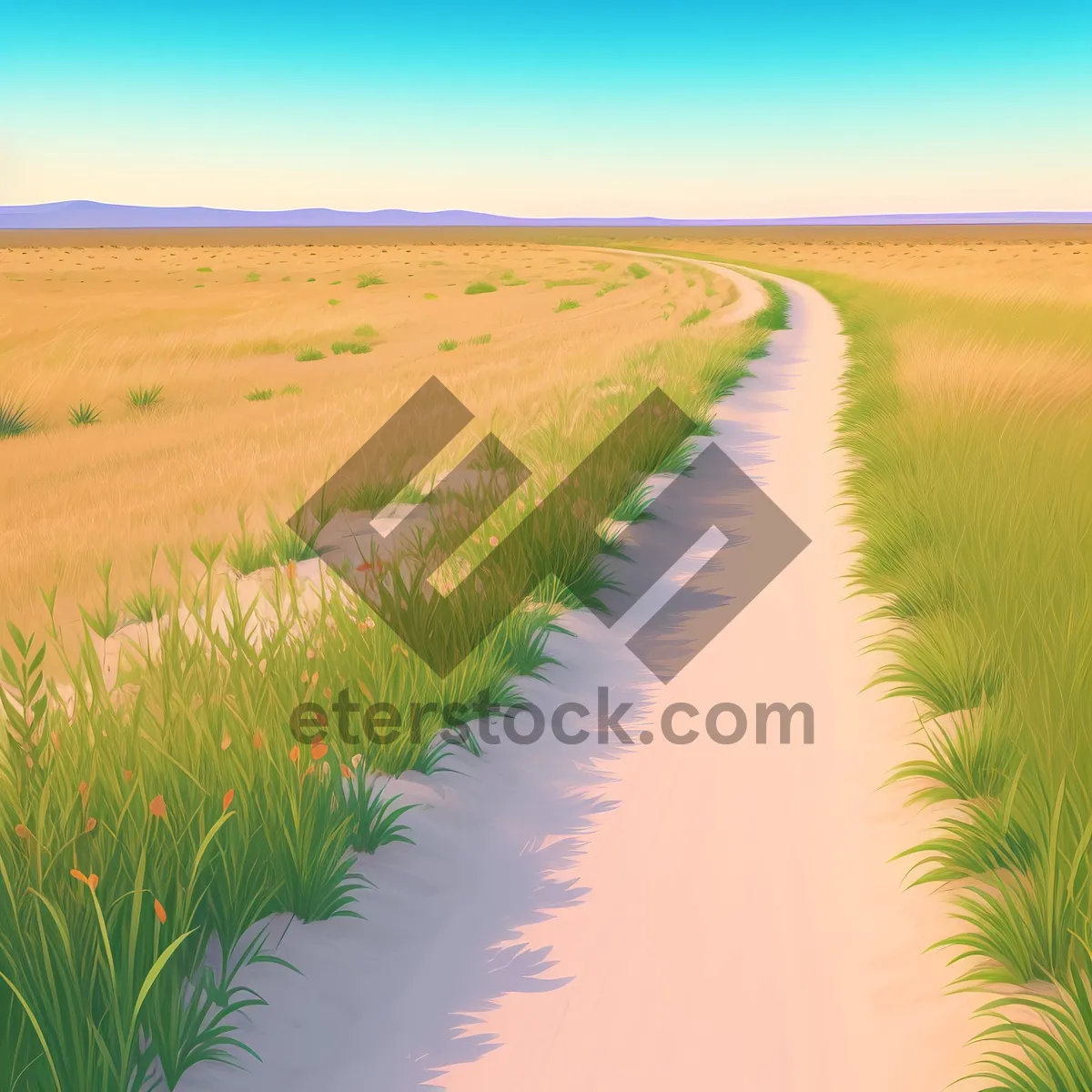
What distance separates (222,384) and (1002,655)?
16.1m

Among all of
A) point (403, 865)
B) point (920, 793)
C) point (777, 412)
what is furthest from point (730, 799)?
point (777, 412)

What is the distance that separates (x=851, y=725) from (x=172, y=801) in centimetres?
295

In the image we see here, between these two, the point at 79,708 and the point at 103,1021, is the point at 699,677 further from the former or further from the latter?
the point at 103,1021

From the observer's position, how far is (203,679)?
3.27 m

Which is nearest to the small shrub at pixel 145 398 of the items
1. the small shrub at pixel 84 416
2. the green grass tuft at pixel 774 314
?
the small shrub at pixel 84 416

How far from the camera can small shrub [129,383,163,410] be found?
1497 cm

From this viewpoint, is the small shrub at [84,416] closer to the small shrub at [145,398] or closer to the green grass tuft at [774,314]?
the small shrub at [145,398]

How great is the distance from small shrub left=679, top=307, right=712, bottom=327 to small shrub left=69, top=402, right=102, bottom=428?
12.8 meters

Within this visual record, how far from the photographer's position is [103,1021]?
2109 millimetres

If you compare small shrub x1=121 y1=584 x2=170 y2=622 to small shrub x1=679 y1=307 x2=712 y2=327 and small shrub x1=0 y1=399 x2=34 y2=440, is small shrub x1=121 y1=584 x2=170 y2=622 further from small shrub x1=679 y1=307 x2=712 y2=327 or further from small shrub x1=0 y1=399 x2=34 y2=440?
small shrub x1=679 y1=307 x2=712 y2=327

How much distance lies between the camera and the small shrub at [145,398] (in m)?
15.0

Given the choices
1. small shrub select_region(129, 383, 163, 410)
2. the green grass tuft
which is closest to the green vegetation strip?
small shrub select_region(129, 383, 163, 410)

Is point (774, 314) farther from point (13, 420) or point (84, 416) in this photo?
point (13, 420)

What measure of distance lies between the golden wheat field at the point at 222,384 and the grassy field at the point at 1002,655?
4614 millimetres
